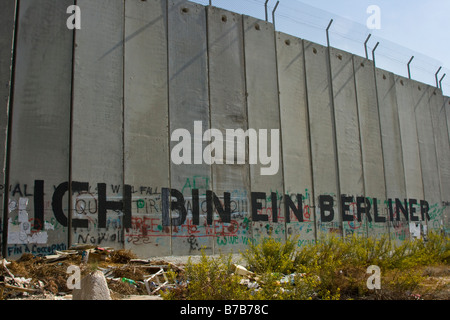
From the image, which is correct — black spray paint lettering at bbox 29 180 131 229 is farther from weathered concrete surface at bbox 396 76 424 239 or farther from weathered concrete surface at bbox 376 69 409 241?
weathered concrete surface at bbox 396 76 424 239

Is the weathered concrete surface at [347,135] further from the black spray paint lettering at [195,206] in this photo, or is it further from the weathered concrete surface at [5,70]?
the weathered concrete surface at [5,70]

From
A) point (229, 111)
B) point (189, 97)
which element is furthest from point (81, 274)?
point (229, 111)

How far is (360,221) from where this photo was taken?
16.5m

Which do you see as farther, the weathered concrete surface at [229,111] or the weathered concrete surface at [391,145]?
the weathered concrete surface at [391,145]

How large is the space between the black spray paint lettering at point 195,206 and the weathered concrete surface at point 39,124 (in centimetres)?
10

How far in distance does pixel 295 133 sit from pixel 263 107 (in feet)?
5.20

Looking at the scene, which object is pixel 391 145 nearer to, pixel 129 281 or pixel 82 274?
pixel 129 281

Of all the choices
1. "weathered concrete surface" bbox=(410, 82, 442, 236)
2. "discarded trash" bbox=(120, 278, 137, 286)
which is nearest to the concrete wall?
"weathered concrete surface" bbox=(410, 82, 442, 236)

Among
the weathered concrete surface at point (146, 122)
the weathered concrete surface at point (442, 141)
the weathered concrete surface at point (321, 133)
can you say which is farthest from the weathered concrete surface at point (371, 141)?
the weathered concrete surface at point (146, 122)

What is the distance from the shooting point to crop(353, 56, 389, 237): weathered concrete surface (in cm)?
1719

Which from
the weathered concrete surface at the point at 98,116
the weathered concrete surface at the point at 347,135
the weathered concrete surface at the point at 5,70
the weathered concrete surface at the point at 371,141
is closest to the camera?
the weathered concrete surface at the point at 5,70

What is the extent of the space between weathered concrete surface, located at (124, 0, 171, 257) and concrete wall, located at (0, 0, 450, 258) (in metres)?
0.03

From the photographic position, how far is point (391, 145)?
18.5 meters

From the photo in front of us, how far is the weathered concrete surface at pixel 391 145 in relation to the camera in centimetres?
1809
